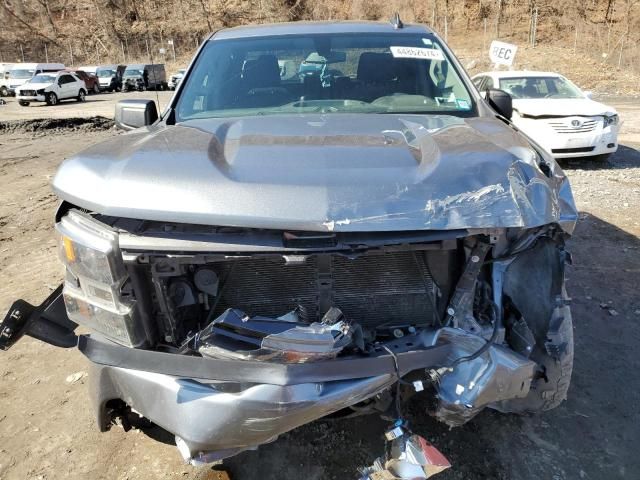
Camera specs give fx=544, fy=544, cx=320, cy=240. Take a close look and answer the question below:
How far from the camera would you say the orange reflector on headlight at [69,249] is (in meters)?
2.05

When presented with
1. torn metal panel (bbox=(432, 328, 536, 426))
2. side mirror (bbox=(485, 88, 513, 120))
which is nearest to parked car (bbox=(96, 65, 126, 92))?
side mirror (bbox=(485, 88, 513, 120))

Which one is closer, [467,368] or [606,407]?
[467,368]

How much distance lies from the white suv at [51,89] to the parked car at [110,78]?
318 inches

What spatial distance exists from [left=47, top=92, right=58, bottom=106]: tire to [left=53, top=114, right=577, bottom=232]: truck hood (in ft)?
92.7

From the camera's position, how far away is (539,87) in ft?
33.6

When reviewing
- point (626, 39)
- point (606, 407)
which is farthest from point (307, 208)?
point (626, 39)

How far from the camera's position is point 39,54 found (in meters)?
50.9

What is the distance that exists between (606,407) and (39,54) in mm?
58330

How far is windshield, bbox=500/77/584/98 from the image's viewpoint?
1011 centimetres

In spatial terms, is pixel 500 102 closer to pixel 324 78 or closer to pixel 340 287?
pixel 324 78

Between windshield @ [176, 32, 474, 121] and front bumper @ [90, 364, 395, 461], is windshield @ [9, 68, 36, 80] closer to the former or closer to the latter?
windshield @ [176, 32, 474, 121]

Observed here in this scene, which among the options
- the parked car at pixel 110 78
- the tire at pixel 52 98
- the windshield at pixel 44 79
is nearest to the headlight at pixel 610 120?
the tire at pixel 52 98

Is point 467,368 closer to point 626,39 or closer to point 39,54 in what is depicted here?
point 626,39

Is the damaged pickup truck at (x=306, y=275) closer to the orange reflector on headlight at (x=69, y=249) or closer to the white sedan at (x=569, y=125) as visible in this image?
the orange reflector on headlight at (x=69, y=249)
